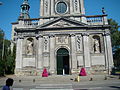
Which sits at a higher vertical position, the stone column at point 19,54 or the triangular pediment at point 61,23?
the triangular pediment at point 61,23

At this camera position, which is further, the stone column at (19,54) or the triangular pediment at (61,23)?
the triangular pediment at (61,23)

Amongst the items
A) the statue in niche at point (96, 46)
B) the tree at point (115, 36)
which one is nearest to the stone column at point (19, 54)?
the statue in niche at point (96, 46)

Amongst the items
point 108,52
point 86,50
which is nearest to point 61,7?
point 86,50

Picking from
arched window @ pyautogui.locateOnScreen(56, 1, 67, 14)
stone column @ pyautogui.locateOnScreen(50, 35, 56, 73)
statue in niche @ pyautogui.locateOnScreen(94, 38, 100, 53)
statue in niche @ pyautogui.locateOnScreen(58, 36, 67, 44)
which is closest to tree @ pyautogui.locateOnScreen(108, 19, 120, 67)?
statue in niche @ pyautogui.locateOnScreen(94, 38, 100, 53)

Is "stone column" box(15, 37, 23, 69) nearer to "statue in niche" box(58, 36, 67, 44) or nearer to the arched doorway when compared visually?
the arched doorway

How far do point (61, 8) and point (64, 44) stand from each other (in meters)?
7.16

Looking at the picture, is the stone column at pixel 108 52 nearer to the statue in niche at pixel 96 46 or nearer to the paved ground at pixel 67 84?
the statue in niche at pixel 96 46

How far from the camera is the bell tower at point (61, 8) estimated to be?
2264 centimetres

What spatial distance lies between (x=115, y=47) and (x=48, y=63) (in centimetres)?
2212

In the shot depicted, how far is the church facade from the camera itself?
20.0 metres

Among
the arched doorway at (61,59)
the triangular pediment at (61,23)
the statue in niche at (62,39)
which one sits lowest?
the arched doorway at (61,59)

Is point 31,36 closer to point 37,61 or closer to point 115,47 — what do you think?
point 37,61

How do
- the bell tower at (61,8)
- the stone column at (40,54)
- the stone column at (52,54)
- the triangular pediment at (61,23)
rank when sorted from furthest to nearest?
the bell tower at (61,8), the triangular pediment at (61,23), the stone column at (40,54), the stone column at (52,54)

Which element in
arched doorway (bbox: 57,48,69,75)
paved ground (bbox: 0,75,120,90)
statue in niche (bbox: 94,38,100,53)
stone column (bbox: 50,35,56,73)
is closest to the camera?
paved ground (bbox: 0,75,120,90)
